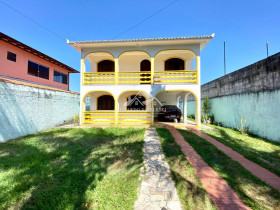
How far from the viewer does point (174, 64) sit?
10.1m

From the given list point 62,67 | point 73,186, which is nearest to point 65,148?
point 73,186

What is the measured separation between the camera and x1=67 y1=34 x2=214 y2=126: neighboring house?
8.34m

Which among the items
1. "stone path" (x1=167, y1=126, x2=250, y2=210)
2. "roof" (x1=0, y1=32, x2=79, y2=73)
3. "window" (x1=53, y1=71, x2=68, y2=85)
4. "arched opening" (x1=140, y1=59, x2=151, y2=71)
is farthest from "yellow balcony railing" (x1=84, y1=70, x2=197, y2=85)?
"window" (x1=53, y1=71, x2=68, y2=85)

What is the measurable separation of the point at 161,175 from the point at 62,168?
282 cm

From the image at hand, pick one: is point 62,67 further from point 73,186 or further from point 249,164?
point 249,164

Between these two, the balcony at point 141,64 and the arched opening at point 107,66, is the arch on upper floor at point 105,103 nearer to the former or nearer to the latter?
the balcony at point 141,64

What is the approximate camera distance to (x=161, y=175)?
317cm

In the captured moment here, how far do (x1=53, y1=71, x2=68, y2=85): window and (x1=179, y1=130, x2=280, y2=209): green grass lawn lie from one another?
1450cm

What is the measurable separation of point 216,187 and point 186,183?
0.66 meters

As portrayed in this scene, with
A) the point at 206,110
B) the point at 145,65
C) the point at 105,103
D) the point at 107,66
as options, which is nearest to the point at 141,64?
the point at 145,65

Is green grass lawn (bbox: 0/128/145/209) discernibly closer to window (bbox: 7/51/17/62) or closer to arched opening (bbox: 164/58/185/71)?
window (bbox: 7/51/17/62)

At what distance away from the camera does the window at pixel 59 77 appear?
1260 cm

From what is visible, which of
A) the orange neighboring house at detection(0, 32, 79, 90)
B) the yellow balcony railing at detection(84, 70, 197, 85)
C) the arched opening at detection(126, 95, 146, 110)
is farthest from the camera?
the arched opening at detection(126, 95, 146, 110)

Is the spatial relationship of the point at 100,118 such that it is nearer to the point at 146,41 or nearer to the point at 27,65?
the point at 146,41
